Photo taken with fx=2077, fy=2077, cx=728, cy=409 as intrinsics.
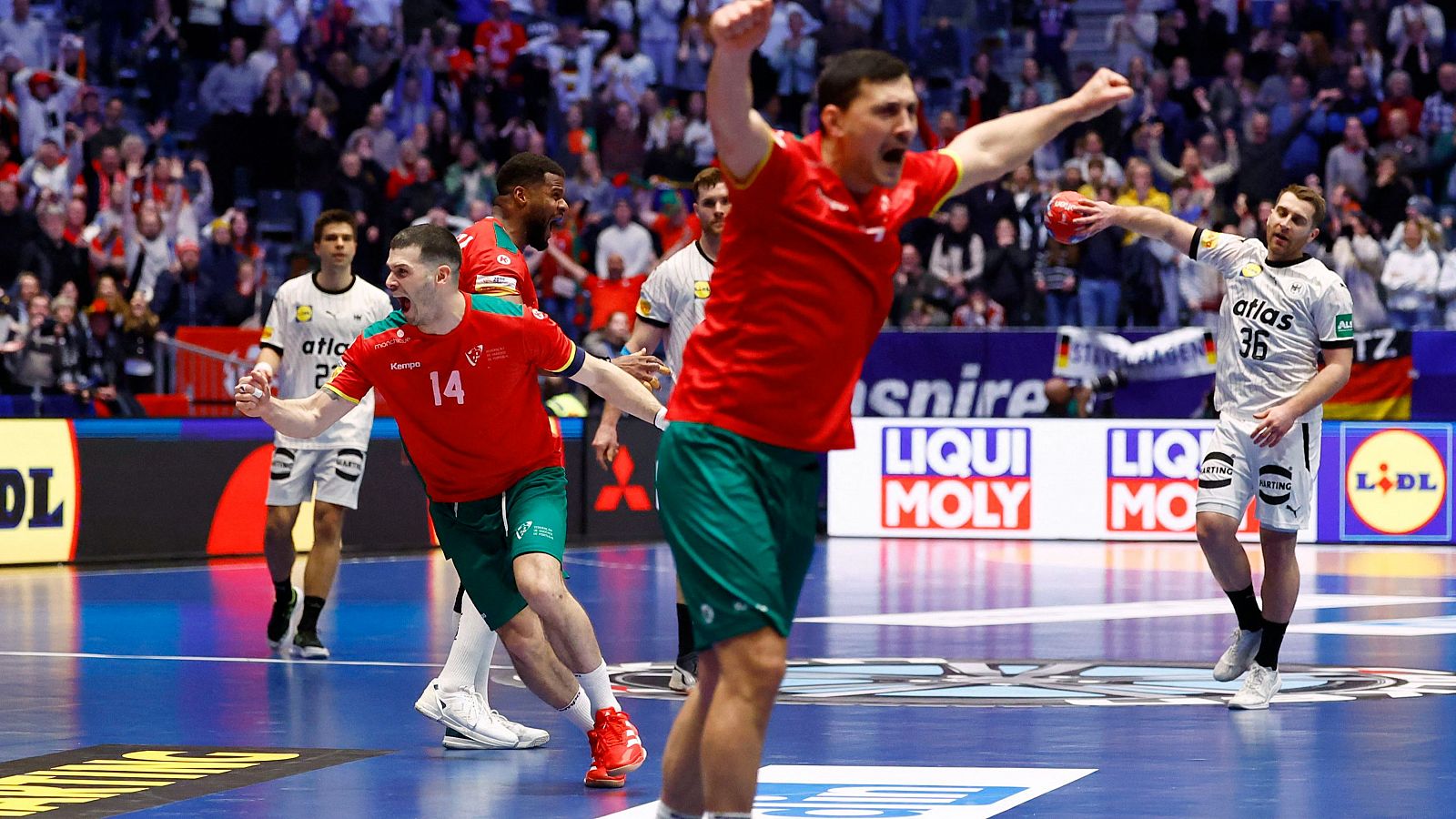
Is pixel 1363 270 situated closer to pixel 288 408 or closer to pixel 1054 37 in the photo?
pixel 1054 37

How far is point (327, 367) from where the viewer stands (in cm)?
1227

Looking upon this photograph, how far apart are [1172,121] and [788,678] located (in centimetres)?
1615

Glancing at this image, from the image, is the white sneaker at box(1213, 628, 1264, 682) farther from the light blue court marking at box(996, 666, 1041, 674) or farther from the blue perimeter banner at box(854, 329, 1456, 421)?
the blue perimeter banner at box(854, 329, 1456, 421)

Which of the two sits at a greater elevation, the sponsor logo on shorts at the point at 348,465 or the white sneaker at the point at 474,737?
the sponsor logo on shorts at the point at 348,465

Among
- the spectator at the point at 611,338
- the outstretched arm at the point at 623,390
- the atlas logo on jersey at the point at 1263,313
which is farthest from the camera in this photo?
the spectator at the point at 611,338

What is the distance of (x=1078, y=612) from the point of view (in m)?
13.8

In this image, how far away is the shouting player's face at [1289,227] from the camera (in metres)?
9.77

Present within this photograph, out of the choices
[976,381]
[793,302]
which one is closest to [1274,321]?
[793,302]

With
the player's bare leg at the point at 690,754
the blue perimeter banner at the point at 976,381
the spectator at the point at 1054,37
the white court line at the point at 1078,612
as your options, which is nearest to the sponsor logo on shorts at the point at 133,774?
the player's bare leg at the point at 690,754

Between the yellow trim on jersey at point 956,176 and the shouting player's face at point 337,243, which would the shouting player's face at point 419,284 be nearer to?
the yellow trim on jersey at point 956,176

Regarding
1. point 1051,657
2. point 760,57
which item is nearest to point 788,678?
point 1051,657

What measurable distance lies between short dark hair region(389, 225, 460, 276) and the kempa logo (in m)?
2.73

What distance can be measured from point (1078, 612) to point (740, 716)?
30.0ft

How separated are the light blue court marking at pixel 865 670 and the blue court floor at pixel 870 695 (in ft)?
0.11
